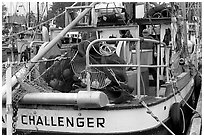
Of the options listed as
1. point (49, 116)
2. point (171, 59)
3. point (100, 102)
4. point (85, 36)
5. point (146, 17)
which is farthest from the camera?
point (85, 36)

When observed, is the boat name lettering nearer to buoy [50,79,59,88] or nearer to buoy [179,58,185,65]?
buoy [50,79,59,88]

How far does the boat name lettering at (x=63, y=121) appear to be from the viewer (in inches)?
187

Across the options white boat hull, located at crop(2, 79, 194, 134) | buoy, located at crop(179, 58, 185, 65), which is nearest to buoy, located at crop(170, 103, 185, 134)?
white boat hull, located at crop(2, 79, 194, 134)

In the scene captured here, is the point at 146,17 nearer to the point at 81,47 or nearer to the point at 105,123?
the point at 81,47

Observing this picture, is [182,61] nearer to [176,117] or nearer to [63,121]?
[176,117]

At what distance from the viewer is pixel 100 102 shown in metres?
4.54

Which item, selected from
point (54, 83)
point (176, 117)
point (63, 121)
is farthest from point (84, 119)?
point (176, 117)

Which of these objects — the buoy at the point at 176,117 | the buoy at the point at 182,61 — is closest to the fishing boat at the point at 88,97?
the buoy at the point at 176,117

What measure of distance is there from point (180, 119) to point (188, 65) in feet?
12.4

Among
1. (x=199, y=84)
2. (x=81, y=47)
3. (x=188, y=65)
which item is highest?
(x=81, y=47)

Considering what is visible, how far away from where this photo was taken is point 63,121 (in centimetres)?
483

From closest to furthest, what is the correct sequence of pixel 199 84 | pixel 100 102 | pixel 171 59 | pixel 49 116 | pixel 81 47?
1. pixel 100 102
2. pixel 49 116
3. pixel 81 47
4. pixel 171 59
5. pixel 199 84

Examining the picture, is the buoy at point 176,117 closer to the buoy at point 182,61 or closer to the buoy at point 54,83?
the buoy at point 54,83

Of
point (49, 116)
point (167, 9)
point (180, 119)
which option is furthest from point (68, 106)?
point (167, 9)
